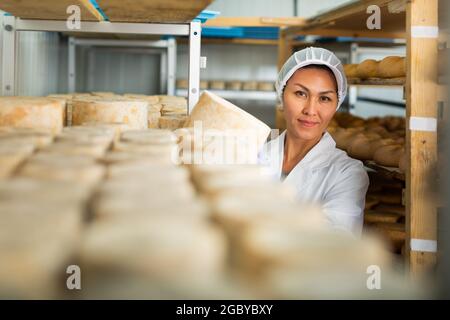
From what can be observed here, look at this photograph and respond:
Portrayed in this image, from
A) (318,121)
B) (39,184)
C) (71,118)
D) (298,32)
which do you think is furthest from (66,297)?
(298,32)

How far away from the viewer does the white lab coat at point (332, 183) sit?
200cm

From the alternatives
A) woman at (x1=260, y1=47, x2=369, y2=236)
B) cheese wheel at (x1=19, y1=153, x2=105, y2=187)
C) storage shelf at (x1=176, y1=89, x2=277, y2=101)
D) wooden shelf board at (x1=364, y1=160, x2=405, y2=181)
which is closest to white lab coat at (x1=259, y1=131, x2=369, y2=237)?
woman at (x1=260, y1=47, x2=369, y2=236)

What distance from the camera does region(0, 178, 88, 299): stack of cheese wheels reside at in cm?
47

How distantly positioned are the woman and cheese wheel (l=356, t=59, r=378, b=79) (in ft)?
2.95

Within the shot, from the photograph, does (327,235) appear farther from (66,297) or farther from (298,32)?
(298,32)

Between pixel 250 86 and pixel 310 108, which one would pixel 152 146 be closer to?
pixel 310 108

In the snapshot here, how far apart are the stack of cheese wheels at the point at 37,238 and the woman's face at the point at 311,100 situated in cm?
167

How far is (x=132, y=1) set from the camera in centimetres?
159

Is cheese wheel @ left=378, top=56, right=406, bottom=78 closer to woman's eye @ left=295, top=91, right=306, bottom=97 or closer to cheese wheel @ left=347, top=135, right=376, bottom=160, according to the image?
cheese wheel @ left=347, top=135, right=376, bottom=160

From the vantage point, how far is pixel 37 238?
498 millimetres

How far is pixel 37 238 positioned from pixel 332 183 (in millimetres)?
1714

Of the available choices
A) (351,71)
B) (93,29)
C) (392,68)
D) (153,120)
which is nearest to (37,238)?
(153,120)

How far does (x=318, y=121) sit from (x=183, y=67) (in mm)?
3962

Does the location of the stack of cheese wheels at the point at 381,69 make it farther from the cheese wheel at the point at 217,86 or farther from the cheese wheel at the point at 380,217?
the cheese wheel at the point at 217,86
